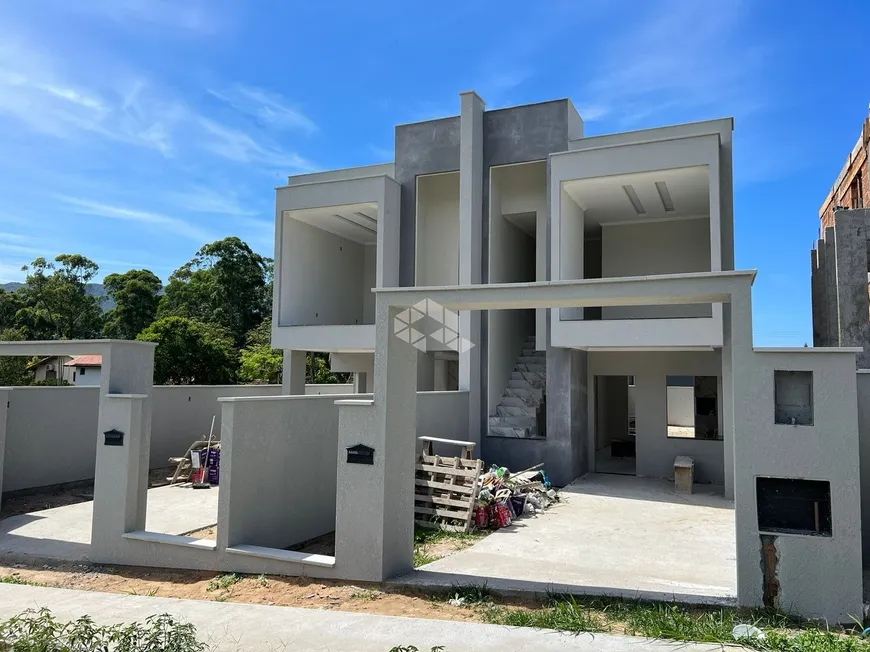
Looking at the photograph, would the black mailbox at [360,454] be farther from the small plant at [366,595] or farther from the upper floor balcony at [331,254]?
the upper floor balcony at [331,254]

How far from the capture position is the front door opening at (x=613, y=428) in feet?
58.4

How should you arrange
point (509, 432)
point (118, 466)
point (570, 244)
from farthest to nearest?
point (509, 432) < point (570, 244) < point (118, 466)

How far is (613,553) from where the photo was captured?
28.9 ft

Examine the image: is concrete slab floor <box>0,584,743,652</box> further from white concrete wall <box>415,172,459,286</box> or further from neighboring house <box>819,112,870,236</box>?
neighboring house <box>819,112,870,236</box>

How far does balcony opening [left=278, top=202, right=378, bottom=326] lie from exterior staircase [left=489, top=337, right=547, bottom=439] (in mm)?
6085

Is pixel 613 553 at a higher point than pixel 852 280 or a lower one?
lower

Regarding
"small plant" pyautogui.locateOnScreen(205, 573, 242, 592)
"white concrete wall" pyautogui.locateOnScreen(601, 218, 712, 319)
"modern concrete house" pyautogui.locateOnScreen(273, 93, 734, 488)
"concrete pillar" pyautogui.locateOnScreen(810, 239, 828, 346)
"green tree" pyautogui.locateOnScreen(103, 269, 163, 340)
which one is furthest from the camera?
"green tree" pyautogui.locateOnScreen(103, 269, 163, 340)

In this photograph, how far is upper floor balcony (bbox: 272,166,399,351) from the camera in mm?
16703

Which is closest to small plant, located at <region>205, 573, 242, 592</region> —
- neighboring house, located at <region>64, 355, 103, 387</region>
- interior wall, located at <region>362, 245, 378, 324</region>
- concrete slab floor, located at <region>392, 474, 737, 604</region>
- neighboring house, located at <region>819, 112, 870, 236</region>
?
concrete slab floor, located at <region>392, 474, 737, 604</region>

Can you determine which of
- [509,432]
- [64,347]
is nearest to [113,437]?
[64,347]

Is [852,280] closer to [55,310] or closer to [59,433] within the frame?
[59,433]

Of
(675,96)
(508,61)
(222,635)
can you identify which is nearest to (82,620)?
(222,635)

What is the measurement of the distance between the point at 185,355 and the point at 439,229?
18.0m

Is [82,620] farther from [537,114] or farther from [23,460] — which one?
[537,114]
